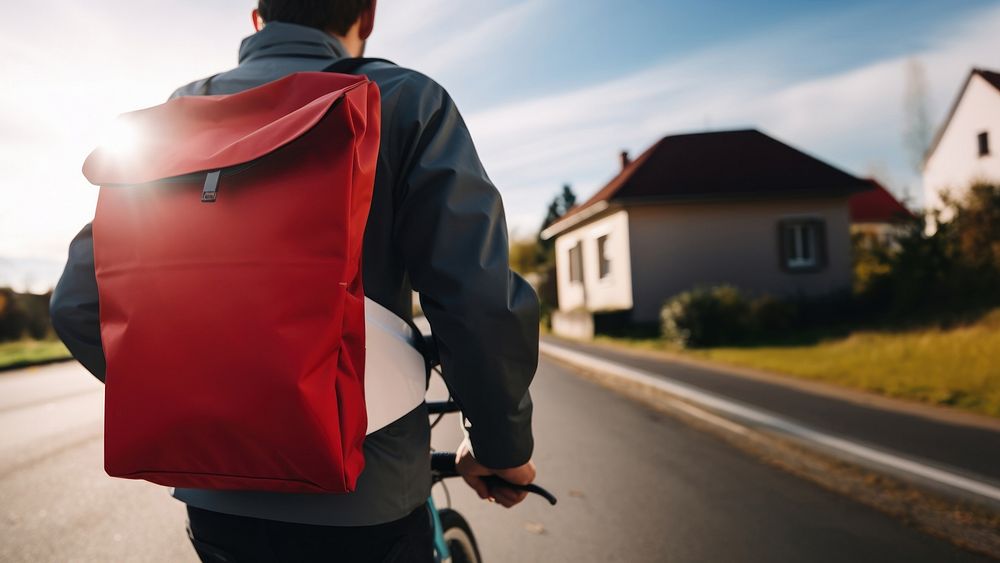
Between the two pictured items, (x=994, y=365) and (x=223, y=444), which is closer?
(x=223, y=444)

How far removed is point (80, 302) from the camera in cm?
128

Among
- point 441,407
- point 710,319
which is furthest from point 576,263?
point 441,407

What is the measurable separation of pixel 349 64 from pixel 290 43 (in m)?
0.18

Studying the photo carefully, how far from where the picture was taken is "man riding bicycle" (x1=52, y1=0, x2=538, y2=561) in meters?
1.12

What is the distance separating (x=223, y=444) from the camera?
102 centimetres

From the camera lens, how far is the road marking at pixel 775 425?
4.49 metres

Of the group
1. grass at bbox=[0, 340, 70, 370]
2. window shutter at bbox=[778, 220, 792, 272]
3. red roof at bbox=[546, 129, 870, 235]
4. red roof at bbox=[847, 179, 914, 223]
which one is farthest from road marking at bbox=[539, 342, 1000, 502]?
red roof at bbox=[847, 179, 914, 223]

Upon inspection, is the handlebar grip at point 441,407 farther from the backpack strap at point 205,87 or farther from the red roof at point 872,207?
the red roof at point 872,207

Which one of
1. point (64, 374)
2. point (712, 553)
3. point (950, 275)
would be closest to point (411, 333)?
point (712, 553)

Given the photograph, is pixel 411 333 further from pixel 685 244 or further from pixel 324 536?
pixel 685 244

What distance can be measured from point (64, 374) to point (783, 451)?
41.9ft

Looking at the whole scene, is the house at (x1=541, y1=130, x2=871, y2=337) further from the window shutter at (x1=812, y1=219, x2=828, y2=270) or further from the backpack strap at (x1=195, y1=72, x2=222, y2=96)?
the backpack strap at (x1=195, y1=72, x2=222, y2=96)

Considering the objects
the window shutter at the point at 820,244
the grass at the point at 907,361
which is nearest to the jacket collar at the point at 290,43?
the grass at the point at 907,361

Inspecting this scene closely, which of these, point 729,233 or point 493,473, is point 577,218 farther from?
point 493,473
